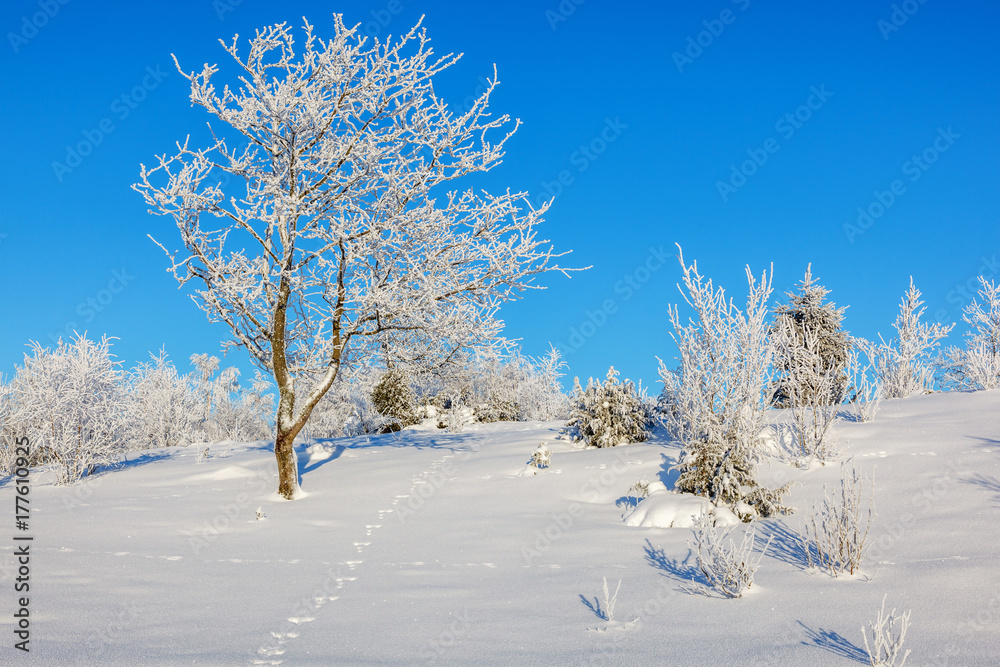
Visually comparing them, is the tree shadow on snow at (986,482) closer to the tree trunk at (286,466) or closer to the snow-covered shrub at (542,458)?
the snow-covered shrub at (542,458)

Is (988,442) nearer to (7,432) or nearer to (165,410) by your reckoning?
(7,432)

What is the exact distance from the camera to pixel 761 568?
520 cm

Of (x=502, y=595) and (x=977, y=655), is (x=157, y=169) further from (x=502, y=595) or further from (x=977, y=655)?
(x=977, y=655)

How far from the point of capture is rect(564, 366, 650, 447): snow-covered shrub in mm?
11281

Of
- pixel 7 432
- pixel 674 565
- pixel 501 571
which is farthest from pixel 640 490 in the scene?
pixel 7 432

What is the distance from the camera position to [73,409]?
40.2 ft

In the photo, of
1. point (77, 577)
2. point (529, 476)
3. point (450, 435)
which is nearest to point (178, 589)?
point (77, 577)

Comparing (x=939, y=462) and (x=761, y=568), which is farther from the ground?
(x=939, y=462)

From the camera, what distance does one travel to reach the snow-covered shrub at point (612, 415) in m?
11.3

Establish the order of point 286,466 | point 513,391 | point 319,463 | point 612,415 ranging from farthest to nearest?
point 513,391 → point 319,463 → point 612,415 → point 286,466

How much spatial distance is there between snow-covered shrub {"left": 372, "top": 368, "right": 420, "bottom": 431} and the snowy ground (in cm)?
1009

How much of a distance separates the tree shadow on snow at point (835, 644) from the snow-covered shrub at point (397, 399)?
17.4 meters

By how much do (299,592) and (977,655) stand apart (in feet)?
15.2

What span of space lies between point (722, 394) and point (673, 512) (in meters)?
1.78
